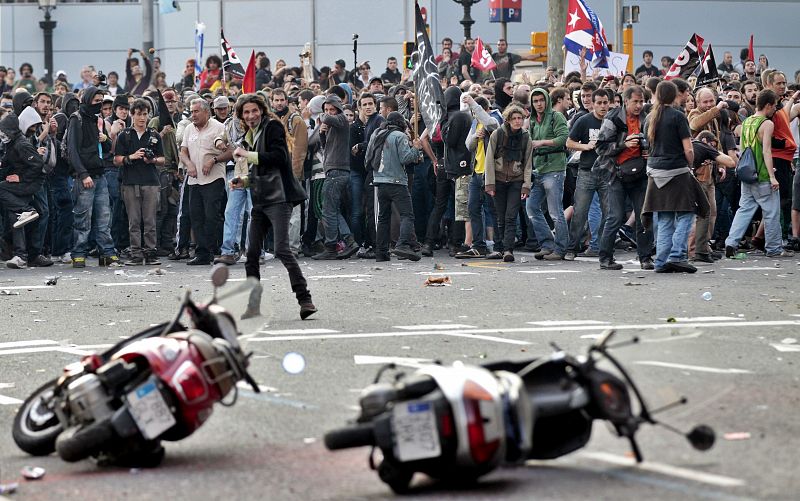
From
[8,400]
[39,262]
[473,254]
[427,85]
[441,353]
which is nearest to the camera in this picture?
[8,400]

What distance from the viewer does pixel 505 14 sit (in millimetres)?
39469

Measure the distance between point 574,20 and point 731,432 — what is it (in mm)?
19517

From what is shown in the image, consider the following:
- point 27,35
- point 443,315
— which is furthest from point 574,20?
point 27,35

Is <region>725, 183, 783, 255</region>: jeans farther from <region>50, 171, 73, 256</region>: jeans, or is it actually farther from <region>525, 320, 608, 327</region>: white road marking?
<region>50, 171, 73, 256</region>: jeans

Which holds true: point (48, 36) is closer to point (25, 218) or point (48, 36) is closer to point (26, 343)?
point (25, 218)

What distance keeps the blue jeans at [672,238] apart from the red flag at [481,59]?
39.6ft

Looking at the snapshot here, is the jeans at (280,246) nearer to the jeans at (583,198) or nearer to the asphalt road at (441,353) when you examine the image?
the asphalt road at (441,353)

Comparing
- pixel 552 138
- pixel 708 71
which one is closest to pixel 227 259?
pixel 552 138

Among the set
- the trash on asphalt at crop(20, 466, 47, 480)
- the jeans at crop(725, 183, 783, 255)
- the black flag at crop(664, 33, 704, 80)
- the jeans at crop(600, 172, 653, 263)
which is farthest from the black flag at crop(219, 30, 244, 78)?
the trash on asphalt at crop(20, 466, 47, 480)

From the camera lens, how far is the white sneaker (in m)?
18.4

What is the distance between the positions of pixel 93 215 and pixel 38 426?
12.4 metres

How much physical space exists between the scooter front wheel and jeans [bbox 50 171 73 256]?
40.5 ft

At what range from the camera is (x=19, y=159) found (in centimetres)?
1880

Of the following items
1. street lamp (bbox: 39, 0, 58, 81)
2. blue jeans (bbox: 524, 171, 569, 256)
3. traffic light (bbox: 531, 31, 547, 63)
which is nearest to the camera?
blue jeans (bbox: 524, 171, 569, 256)
